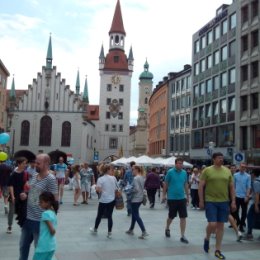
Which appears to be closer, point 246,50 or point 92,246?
point 92,246

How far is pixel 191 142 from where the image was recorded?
50250 millimetres

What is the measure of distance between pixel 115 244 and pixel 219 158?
2806 mm

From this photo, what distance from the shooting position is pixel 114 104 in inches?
3297

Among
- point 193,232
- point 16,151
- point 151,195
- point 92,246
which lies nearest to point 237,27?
point 151,195

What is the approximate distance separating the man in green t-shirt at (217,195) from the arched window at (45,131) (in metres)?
62.9

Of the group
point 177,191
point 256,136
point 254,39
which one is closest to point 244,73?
point 254,39

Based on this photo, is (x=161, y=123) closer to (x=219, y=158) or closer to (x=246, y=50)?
(x=246, y=50)

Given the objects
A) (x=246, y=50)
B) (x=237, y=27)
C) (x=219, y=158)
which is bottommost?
(x=219, y=158)

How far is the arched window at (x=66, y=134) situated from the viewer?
7012 centimetres

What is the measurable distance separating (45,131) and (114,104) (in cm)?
1792

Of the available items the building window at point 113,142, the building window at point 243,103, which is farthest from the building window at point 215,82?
the building window at point 113,142

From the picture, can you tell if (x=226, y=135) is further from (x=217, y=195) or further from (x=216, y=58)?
(x=217, y=195)

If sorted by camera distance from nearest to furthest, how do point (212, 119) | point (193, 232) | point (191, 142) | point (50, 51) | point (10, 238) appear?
1. point (10, 238)
2. point (193, 232)
3. point (212, 119)
4. point (191, 142)
5. point (50, 51)

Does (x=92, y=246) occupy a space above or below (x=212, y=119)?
below
